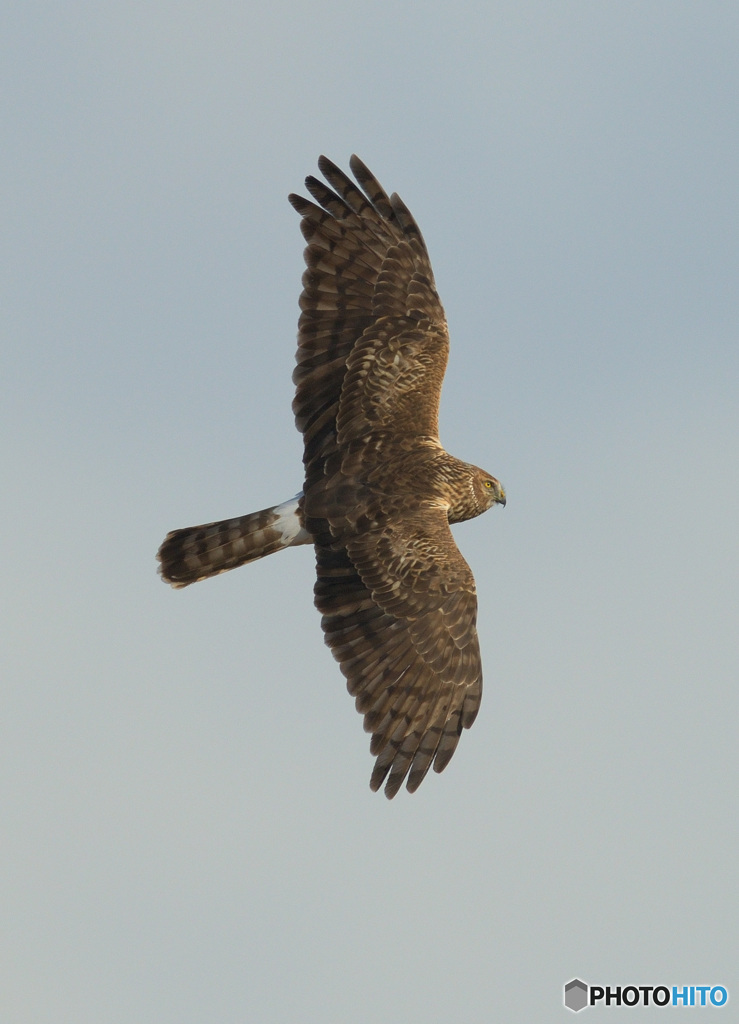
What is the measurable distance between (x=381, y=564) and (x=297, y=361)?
1.94 m

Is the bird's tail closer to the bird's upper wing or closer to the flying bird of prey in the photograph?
the flying bird of prey

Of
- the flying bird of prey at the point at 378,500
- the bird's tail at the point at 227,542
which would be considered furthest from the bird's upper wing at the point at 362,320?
the bird's tail at the point at 227,542

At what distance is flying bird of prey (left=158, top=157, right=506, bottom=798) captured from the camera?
65.0 ft

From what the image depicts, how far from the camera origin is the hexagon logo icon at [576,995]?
21500 mm

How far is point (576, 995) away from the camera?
71.8 feet

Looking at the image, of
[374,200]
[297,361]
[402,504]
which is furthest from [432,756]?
[374,200]

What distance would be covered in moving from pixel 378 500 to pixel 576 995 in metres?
5.22


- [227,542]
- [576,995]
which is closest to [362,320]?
[227,542]

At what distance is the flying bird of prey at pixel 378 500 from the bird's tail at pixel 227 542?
12 millimetres

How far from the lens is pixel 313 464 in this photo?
2039 cm

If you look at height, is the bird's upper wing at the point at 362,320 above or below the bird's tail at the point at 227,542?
above

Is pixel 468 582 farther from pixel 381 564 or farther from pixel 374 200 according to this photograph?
pixel 374 200

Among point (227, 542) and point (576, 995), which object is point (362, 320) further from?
point (576, 995)

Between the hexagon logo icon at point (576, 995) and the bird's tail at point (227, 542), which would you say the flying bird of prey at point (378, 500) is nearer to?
the bird's tail at point (227, 542)
